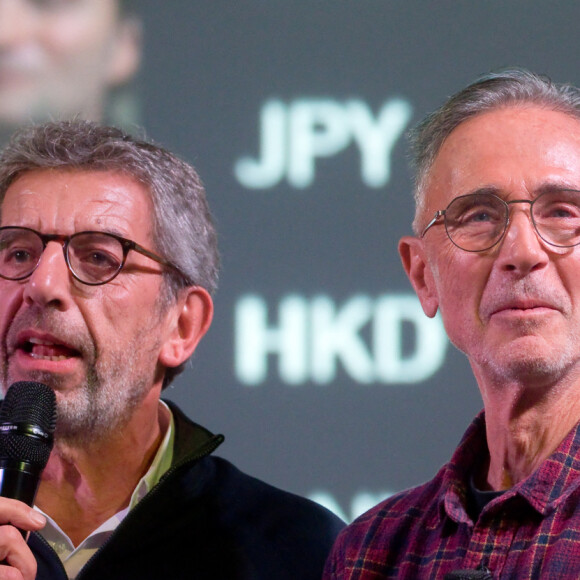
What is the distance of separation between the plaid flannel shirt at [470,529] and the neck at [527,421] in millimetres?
64

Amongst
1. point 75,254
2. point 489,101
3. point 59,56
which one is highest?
point 59,56

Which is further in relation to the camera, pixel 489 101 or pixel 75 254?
pixel 75 254

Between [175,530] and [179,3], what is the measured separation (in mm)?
1974

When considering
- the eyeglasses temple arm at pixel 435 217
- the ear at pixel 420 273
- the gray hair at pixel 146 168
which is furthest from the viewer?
the gray hair at pixel 146 168

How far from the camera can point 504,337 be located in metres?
1.64

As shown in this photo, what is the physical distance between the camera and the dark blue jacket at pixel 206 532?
1993 mm

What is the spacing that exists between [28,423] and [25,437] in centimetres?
4

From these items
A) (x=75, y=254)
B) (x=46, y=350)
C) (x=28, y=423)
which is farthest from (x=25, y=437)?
(x=75, y=254)

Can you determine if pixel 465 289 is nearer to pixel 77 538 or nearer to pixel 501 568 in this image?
pixel 501 568

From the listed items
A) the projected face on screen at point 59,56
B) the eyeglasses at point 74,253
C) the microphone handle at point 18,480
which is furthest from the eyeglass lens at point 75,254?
the projected face on screen at point 59,56

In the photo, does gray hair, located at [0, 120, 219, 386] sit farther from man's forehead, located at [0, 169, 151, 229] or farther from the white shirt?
the white shirt

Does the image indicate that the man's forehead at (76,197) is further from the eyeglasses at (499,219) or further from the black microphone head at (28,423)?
Answer: the eyeglasses at (499,219)

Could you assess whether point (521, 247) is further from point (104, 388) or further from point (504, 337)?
point (104, 388)

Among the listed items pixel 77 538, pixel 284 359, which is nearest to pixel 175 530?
pixel 77 538
